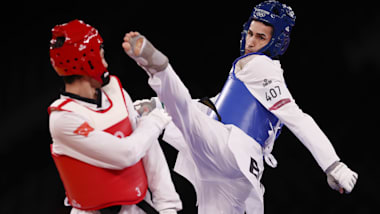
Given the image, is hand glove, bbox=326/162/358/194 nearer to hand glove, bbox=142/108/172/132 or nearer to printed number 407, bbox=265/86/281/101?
printed number 407, bbox=265/86/281/101

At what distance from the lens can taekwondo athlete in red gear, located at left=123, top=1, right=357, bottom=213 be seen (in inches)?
117

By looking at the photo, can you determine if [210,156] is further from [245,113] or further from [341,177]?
[341,177]

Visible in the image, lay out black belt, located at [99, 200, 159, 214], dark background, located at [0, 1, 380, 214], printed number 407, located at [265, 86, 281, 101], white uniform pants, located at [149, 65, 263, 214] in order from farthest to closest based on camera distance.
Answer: dark background, located at [0, 1, 380, 214] → printed number 407, located at [265, 86, 281, 101] → white uniform pants, located at [149, 65, 263, 214] → black belt, located at [99, 200, 159, 214]

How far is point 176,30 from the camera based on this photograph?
14.5ft

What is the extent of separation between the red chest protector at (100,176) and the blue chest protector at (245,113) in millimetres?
979

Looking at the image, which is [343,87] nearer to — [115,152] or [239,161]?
[239,161]

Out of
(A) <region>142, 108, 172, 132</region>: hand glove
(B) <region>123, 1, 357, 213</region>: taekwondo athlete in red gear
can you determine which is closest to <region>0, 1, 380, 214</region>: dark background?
(B) <region>123, 1, 357, 213</region>: taekwondo athlete in red gear

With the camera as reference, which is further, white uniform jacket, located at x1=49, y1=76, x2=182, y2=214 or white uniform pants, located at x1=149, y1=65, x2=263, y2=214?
white uniform pants, located at x1=149, y1=65, x2=263, y2=214

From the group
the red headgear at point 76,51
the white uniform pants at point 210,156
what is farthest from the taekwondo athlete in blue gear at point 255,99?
the red headgear at point 76,51

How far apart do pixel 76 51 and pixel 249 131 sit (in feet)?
4.17

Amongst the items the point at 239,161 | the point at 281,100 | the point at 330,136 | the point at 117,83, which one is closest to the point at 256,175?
the point at 239,161

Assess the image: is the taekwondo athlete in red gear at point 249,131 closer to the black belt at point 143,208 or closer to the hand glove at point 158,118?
the hand glove at point 158,118

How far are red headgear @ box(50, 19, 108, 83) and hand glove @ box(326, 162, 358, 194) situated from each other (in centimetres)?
138

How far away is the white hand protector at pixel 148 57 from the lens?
7.72 ft
